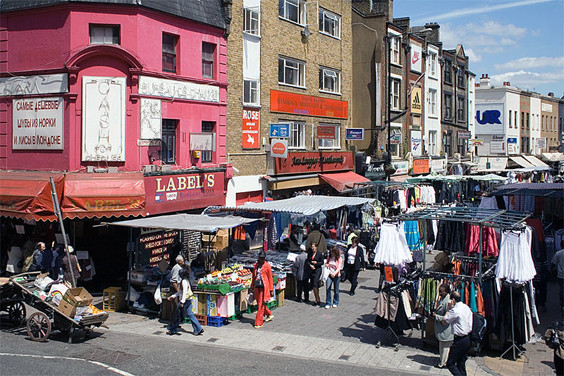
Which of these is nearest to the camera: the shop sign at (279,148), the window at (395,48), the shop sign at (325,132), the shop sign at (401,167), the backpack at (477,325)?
the backpack at (477,325)

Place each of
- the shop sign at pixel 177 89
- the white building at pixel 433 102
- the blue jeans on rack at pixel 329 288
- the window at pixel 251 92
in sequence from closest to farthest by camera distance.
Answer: the blue jeans on rack at pixel 329 288, the shop sign at pixel 177 89, the window at pixel 251 92, the white building at pixel 433 102

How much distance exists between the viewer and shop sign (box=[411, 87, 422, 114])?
4167 centimetres

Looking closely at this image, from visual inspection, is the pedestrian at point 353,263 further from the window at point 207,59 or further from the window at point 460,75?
the window at point 460,75

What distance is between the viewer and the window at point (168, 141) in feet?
71.1

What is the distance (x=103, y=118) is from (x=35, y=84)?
2.82 m

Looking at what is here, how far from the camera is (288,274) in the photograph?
18.1m

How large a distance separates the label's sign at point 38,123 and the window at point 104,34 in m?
2.37

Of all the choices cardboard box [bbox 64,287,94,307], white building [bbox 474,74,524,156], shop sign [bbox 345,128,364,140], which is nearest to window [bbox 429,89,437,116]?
shop sign [bbox 345,128,364,140]

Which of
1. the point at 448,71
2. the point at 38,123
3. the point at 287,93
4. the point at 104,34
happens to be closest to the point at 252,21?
the point at 287,93

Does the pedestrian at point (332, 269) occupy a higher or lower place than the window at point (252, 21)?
lower

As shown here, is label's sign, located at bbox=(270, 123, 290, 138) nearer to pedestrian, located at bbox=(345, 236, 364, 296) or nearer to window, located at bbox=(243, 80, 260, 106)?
window, located at bbox=(243, 80, 260, 106)

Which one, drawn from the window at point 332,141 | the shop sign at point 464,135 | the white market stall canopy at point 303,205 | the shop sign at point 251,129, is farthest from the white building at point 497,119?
the white market stall canopy at point 303,205

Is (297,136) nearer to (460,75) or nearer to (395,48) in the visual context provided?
(395,48)

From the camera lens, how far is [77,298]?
12992 millimetres
